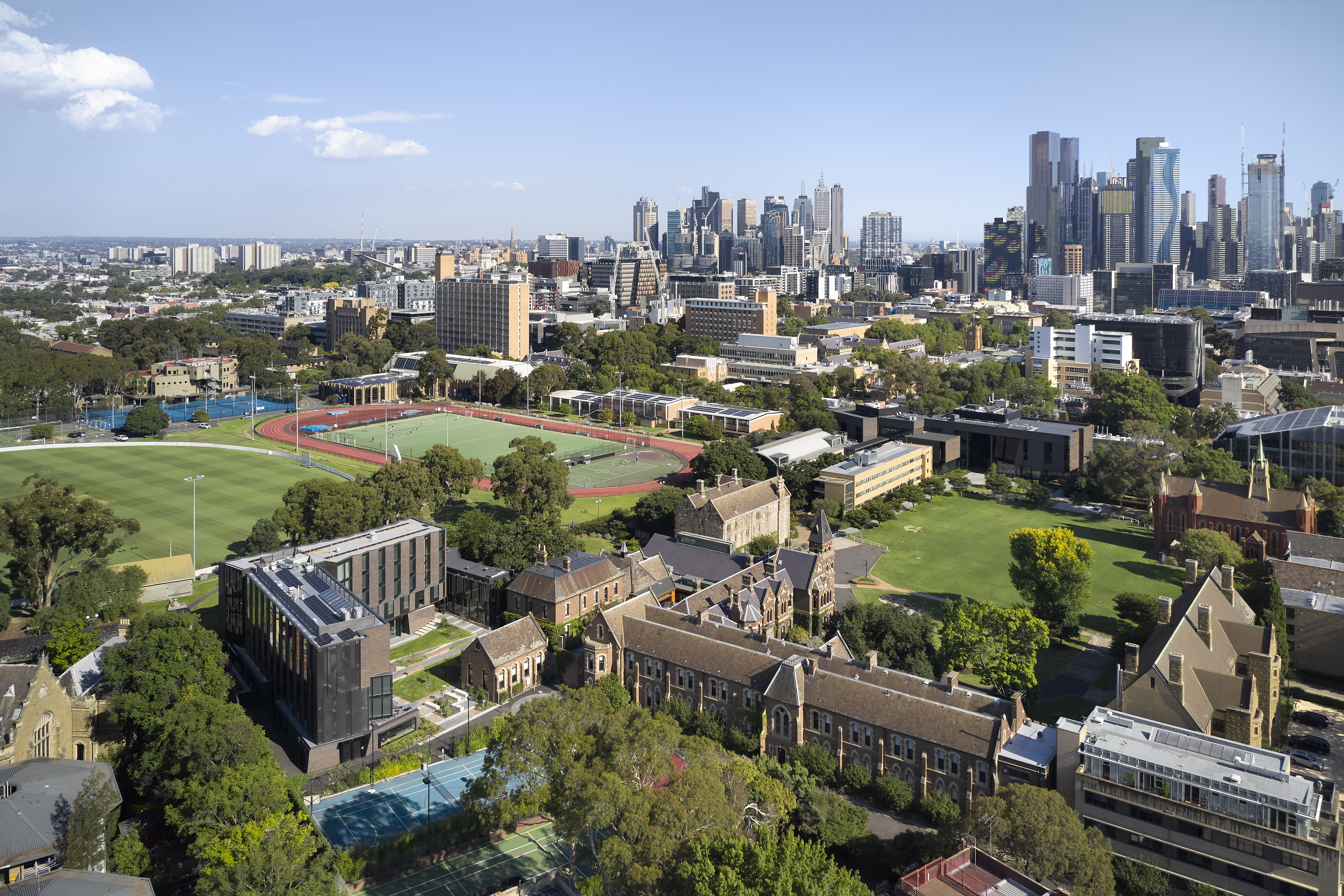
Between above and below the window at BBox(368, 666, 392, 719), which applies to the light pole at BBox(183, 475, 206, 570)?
above

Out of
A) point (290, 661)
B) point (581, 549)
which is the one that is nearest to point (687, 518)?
point (581, 549)

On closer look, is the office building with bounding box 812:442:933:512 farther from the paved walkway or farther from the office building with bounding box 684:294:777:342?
the office building with bounding box 684:294:777:342

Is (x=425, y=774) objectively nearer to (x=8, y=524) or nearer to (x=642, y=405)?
(x=8, y=524)

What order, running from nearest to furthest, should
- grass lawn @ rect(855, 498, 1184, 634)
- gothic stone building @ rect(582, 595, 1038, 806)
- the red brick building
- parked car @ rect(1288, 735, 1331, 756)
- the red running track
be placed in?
1. gothic stone building @ rect(582, 595, 1038, 806)
2. parked car @ rect(1288, 735, 1331, 756)
3. grass lawn @ rect(855, 498, 1184, 634)
4. the red brick building
5. the red running track

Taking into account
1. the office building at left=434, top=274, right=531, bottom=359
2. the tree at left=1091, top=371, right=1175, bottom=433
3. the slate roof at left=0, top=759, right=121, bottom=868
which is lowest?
the slate roof at left=0, top=759, right=121, bottom=868

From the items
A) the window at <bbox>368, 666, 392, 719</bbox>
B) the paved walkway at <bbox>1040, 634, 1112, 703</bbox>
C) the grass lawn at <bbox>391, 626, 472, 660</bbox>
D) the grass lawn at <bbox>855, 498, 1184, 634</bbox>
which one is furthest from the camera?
the grass lawn at <bbox>855, 498, 1184, 634</bbox>

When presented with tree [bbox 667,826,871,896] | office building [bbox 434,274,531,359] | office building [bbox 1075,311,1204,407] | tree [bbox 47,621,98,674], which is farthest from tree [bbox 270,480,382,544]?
office building [bbox 1075,311,1204,407]
